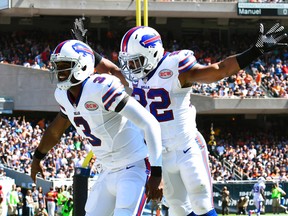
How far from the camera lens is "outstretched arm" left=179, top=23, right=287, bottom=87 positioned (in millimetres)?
6555

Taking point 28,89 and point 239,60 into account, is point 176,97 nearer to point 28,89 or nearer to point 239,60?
point 239,60

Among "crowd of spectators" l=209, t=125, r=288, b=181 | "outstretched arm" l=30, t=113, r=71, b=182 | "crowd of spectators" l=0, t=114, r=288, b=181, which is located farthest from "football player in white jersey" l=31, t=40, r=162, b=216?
"crowd of spectators" l=209, t=125, r=288, b=181

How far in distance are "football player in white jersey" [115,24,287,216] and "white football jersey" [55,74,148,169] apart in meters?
0.75

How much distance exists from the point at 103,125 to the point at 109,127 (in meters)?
0.06

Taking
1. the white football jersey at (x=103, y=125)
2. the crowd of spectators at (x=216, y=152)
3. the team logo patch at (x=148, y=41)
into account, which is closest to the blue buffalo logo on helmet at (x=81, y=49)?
the white football jersey at (x=103, y=125)

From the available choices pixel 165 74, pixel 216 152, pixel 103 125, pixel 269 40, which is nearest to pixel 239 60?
pixel 269 40

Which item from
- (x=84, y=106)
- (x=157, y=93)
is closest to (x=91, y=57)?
(x=84, y=106)

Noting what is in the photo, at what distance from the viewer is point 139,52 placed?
671 centimetres

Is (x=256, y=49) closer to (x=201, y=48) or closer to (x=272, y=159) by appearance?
(x=272, y=159)

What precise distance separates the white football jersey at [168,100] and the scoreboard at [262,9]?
2495 centimetres

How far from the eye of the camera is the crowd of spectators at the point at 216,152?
852 inches

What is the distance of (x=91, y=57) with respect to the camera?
627cm

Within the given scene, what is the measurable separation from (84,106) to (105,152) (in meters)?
0.44

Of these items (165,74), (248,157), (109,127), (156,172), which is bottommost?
(248,157)
